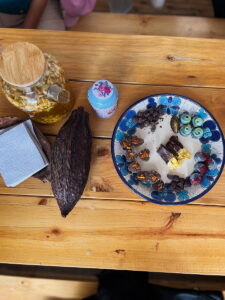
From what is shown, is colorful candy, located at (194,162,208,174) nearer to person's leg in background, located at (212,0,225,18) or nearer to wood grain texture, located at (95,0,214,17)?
person's leg in background, located at (212,0,225,18)

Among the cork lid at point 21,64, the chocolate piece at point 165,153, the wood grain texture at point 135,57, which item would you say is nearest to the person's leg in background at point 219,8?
the wood grain texture at point 135,57

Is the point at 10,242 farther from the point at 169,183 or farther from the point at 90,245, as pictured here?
the point at 169,183

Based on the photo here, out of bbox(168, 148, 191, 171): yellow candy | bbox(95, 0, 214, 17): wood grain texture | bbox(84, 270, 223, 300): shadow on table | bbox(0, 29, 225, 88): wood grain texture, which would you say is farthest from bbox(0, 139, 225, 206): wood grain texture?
bbox(95, 0, 214, 17): wood grain texture

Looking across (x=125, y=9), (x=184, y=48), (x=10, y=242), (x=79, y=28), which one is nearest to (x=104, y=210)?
(x=10, y=242)

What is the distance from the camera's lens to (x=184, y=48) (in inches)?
32.4

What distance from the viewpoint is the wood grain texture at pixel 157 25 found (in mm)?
1027

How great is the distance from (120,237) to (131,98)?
14.6 inches

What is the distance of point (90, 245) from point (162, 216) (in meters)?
0.19

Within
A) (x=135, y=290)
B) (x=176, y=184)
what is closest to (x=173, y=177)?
(x=176, y=184)

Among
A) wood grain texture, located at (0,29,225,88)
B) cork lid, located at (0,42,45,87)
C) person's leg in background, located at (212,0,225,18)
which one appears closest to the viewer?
cork lid, located at (0,42,45,87)

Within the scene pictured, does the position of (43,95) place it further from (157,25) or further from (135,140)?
(157,25)

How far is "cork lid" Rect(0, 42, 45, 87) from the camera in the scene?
556 millimetres

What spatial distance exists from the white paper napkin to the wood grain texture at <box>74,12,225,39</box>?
1.88 ft

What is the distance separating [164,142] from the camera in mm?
750
